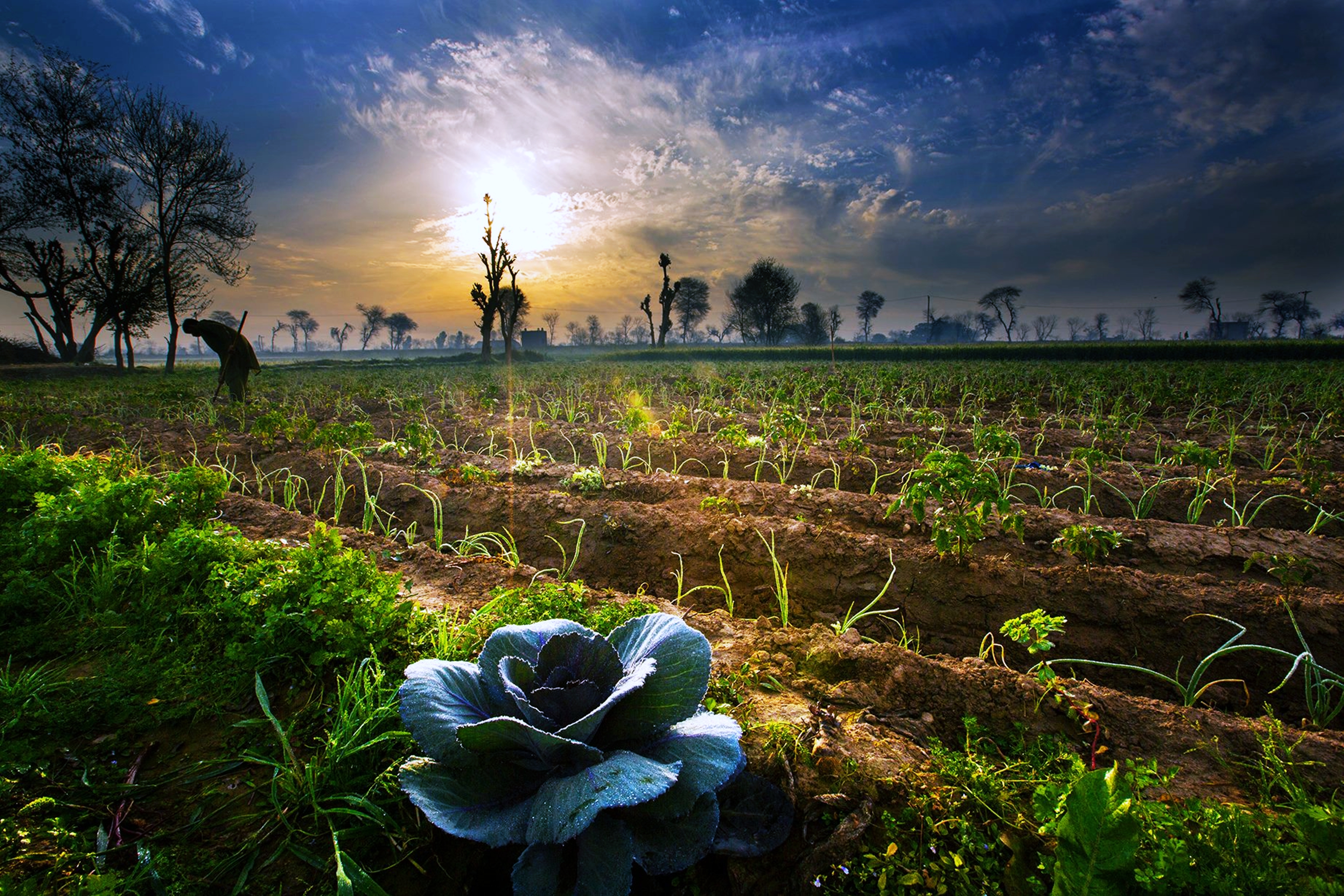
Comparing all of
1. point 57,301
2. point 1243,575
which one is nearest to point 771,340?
point 57,301

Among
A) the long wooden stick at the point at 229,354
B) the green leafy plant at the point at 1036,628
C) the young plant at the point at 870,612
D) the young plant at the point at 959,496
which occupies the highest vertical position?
the long wooden stick at the point at 229,354

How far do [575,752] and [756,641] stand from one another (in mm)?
1270

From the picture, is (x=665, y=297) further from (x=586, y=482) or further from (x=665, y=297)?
(x=586, y=482)

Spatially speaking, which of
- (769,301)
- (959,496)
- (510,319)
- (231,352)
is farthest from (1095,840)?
(769,301)

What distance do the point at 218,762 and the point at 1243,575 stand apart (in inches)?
214

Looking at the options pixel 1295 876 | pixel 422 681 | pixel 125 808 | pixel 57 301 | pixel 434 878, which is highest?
pixel 57 301

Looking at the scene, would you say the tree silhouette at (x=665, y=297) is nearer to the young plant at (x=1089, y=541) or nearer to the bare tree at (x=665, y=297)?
the bare tree at (x=665, y=297)

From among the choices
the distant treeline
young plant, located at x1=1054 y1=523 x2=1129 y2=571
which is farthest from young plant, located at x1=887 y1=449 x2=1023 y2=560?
the distant treeline

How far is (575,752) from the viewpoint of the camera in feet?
4.81

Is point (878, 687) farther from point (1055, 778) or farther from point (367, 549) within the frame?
point (367, 549)

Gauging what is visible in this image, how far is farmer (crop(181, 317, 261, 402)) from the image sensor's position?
10.3 metres

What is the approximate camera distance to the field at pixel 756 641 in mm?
1406

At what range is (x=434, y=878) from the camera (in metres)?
1.44

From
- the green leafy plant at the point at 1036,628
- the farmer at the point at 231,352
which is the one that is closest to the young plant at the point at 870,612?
the green leafy plant at the point at 1036,628
